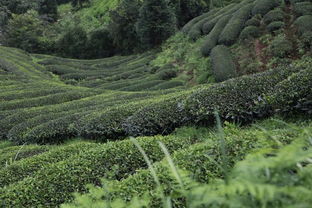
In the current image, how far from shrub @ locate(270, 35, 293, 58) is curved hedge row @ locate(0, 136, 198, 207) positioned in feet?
50.6

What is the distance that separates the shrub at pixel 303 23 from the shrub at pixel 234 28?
4684 millimetres

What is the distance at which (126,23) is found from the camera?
43094mm

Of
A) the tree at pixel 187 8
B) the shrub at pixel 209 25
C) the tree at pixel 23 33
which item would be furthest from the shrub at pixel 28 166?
the tree at pixel 23 33

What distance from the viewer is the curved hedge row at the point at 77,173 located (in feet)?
19.6

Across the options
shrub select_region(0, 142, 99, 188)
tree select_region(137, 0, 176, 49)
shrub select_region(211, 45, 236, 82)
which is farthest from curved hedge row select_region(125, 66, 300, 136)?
tree select_region(137, 0, 176, 49)

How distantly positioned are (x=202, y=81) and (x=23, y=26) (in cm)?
3616

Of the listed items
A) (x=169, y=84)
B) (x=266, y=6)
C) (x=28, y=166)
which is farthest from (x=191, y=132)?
(x=266, y=6)

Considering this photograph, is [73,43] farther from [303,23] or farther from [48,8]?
[303,23]

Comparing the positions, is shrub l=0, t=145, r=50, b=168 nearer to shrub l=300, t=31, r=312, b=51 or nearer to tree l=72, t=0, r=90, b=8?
shrub l=300, t=31, r=312, b=51

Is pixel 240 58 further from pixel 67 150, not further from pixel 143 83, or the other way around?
pixel 67 150

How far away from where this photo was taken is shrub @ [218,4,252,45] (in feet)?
82.2

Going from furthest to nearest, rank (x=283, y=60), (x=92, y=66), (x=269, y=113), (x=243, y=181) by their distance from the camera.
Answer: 1. (x=92, y=66)
2. (x=283, y=60)
3. (x=269, y=113)
4. (x=243, y=181)

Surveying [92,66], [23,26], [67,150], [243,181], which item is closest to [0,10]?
[23,26]

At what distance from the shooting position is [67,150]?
8438 millimetres
